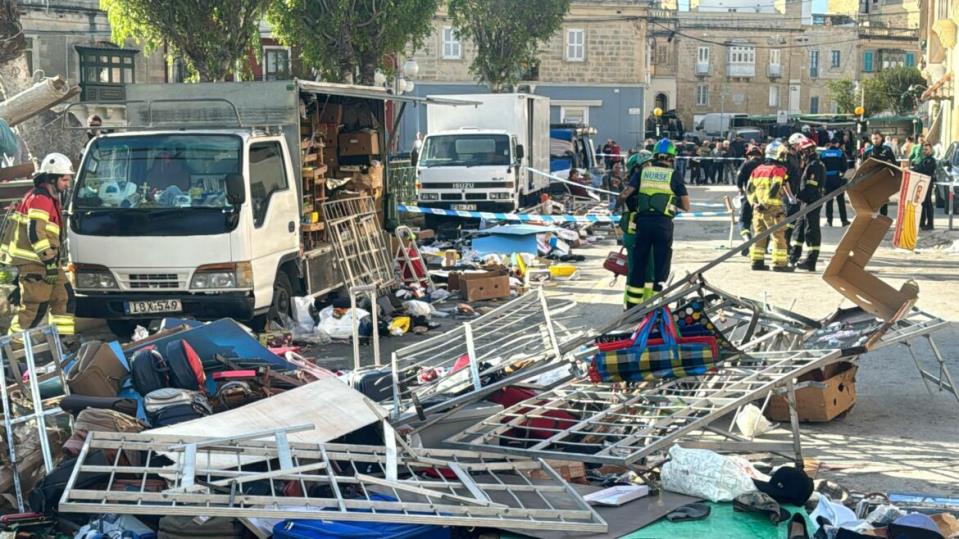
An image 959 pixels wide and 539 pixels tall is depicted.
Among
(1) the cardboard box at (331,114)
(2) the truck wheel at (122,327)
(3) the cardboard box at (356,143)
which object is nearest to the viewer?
(2) the truck wheel at (122,327)

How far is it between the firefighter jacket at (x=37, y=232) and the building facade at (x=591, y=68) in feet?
149

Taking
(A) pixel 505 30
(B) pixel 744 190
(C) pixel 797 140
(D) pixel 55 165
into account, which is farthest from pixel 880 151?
(A) pixel 505 30

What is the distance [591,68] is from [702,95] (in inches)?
866

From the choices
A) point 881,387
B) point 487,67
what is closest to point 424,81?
point 487,67

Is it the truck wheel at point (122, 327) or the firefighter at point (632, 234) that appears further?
the truck wheel at point (122, 327)

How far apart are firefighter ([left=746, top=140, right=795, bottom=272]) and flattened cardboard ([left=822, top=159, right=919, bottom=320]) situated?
8250mm

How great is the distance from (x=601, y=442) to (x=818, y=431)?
210cm

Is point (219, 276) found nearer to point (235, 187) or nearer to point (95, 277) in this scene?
point (235, 187)

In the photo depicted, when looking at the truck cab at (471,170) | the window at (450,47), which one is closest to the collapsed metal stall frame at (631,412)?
the truck cab at (471,170)

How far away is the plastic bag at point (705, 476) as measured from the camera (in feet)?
20.6

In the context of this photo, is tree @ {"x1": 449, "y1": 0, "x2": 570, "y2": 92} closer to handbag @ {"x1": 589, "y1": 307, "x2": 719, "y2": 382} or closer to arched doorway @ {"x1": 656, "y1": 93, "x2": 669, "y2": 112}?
handbag @ {"x1": 589, "y1": 307, "x2": 719, "y2": 382}

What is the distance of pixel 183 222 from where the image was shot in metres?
10.9

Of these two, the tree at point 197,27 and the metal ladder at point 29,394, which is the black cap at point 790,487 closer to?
the metal ladder at point 29,394

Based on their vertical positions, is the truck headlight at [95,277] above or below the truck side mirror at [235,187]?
below
